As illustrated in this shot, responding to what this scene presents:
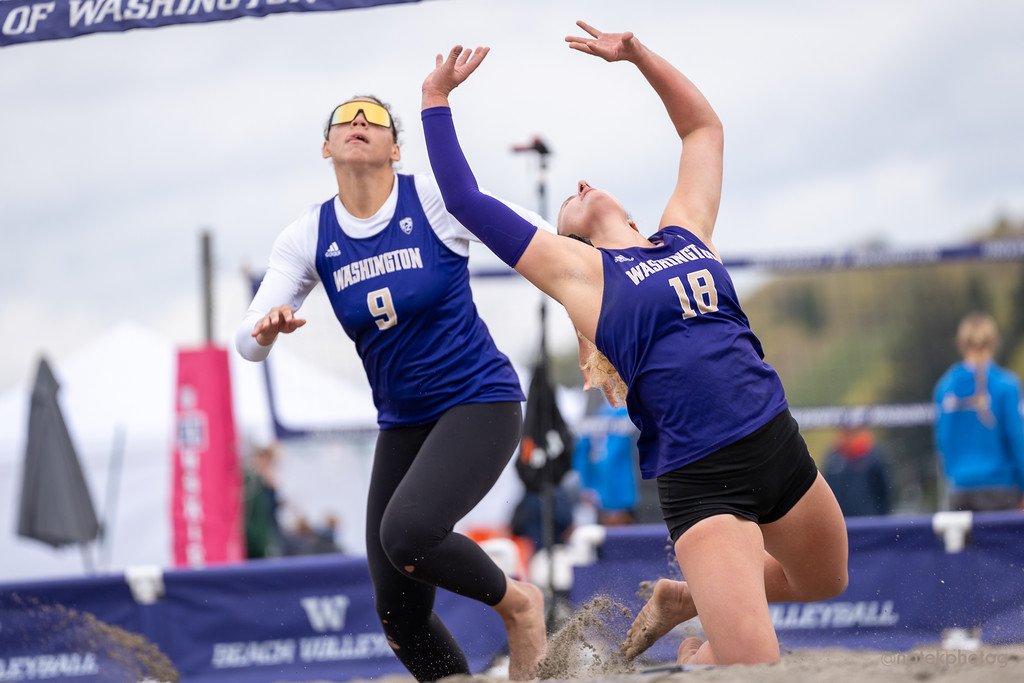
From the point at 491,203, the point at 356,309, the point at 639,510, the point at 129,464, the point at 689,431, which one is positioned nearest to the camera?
the point at 689,431

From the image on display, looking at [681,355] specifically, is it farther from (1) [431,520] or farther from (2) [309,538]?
(2) [309,538]

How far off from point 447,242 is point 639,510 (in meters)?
7.06

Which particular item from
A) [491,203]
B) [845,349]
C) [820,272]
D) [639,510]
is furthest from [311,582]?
[845,349]

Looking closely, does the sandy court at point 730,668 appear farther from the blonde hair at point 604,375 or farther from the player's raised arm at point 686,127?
the player's raised arm at point 686,127

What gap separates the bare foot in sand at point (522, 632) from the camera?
14.3 feet

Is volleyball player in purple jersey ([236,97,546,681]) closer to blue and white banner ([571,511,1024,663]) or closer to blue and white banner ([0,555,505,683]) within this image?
blue and white banner ([571,511,1024,663])

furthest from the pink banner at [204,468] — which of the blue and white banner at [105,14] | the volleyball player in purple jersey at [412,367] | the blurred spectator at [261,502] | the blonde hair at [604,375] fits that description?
the blonde hair at [604,375]

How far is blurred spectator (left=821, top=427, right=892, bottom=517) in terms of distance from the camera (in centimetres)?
935

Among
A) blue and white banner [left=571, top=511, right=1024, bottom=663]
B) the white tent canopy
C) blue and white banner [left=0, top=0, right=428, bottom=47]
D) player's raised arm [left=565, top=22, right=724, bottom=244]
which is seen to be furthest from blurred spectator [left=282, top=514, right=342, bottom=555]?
player's raised arm [left=565, top=22, right=724, bottom=244]

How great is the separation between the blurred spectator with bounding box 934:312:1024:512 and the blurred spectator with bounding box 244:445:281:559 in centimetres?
652

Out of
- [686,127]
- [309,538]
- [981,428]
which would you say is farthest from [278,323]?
[309,538]

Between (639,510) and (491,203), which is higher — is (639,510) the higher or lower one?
the lower one

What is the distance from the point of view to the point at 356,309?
4.21 metres

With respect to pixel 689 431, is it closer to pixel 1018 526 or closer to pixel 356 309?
pixel 356 309
